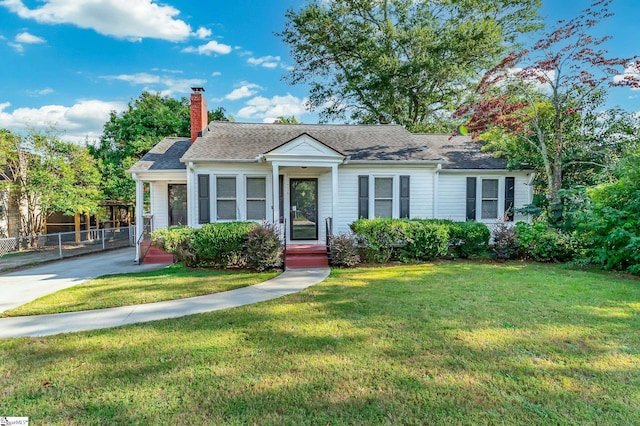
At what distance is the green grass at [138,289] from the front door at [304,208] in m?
3.43

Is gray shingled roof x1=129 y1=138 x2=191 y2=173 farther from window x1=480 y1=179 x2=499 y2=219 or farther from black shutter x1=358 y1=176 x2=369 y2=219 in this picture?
window x1=480 y1=179 x2=499 y2=219

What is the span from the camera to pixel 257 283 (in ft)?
23.6

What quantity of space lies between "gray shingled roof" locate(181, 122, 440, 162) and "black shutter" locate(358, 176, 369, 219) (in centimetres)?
76

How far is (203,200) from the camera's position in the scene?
10.6 meters

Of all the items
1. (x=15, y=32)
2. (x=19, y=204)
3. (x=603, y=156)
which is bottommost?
(x=19, y=204)

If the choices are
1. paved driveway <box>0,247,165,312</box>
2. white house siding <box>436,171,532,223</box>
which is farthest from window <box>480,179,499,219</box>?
paved driveway <box>0,247,165,312</box>

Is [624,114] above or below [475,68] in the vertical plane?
below

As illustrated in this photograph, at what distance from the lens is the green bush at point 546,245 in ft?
30.1

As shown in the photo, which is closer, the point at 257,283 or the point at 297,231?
the point at 257,283

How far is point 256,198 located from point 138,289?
16.7ft

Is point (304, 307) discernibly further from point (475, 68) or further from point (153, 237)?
point (475, 68)

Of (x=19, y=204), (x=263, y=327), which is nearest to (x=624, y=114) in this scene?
(x=263, y=327)

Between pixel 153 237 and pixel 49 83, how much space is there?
52.7 ft

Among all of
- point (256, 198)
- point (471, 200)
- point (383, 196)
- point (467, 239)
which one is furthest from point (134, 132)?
point (467, 239)
